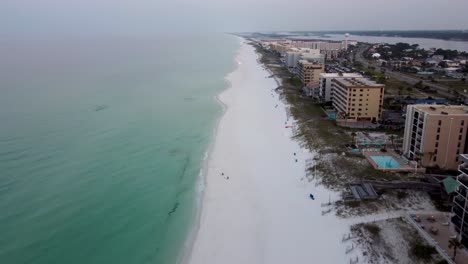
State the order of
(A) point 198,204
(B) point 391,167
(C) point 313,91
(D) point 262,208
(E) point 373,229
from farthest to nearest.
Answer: (C) point 313,91 → (B) point 391,167 → (A) point 198,204 → (D) point 262,208 → (E) point 373,229

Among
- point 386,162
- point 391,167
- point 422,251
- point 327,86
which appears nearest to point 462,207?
point 422,251

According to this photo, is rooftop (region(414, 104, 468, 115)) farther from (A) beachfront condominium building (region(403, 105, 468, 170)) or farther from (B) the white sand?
(B) the white sand

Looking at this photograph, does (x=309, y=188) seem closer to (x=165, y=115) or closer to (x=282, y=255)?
(x=282, y=255)

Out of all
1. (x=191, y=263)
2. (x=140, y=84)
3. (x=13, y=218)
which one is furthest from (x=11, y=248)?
(x=140, y=84)

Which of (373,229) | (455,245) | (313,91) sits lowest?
(373,229)

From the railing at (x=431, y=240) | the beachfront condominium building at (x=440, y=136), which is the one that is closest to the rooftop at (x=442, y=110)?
the beachfront condominium building at (x=440, y=136)

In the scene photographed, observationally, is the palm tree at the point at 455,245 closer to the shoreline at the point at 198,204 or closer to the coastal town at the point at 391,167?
the coastal town at the point at 391,167

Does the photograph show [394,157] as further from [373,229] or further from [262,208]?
[262,208]
